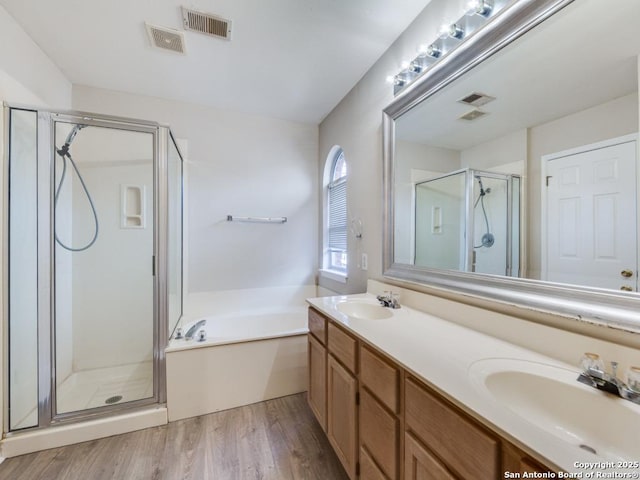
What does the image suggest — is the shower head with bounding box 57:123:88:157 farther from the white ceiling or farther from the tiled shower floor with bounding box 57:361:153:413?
the tiled shower floor with bounding box 57:361:153:413

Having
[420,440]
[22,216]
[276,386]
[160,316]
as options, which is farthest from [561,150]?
[22,216]

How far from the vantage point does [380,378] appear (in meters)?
0.99

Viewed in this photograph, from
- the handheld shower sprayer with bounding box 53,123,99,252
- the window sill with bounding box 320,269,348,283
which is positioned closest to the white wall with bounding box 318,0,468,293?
the window sill with bounding box 320,269,348,283

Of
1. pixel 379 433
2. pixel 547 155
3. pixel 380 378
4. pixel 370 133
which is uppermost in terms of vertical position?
pixel 370 133

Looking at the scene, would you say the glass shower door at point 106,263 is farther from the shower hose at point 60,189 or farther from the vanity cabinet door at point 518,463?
the vanity cabinet door at point 518,463

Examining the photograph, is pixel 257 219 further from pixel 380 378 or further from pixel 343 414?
pixel 380 378

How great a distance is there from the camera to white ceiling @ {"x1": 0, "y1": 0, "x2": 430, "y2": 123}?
1502 millimetres

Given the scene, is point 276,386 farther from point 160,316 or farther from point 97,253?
point 97,253

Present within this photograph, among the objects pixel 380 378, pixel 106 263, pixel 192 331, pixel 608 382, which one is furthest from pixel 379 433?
pixel 106 263

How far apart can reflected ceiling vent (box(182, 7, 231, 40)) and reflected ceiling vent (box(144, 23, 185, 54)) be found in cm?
12

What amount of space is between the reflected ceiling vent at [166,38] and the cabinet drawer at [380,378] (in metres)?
2.20

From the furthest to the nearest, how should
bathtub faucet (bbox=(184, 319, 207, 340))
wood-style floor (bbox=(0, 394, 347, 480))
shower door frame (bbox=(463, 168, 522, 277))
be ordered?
bathtub faucet (bbox=(184, 319, 207, 340)), wood-style floor (bbox=(0, 394, 347, 480)), shower door frame (bbox=(463, 168, 522, 277))

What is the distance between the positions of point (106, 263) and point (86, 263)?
13cm

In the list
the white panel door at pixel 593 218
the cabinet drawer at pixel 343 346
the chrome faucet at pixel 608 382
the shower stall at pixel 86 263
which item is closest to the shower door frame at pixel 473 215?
the white panel door at pixel 593 218
